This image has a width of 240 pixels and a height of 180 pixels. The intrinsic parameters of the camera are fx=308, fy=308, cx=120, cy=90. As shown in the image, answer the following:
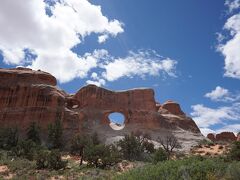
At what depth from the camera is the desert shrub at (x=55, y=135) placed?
43969 mm

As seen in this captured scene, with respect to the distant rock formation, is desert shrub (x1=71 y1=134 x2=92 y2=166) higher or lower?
lower

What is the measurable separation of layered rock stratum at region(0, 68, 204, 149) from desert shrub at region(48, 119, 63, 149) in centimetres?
309

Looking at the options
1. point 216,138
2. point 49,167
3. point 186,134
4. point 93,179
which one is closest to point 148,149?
point 186,134

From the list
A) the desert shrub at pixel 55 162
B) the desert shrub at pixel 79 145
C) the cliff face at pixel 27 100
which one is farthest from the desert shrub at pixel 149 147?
the desert shrub at pixel 55 162

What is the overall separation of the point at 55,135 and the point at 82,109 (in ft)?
Answer: 29.9

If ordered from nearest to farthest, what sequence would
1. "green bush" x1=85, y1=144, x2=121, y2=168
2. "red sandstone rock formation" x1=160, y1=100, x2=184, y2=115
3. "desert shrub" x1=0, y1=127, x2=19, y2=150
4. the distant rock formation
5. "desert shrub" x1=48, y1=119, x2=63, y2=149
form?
"green bush" x1=85, y1=144, x2=121, y2=168 < "desert shrub" x1=0, y1=127, x2=19, y2=150 < "desert shrub" x1=48, y1=119, x2=63, y2=149 < "red sandstone rock formation" x1=160, y1=100, x2=184, y2=115 < the distant rock formation

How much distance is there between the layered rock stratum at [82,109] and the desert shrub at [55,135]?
3.09 metres

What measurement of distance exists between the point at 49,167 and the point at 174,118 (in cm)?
3202

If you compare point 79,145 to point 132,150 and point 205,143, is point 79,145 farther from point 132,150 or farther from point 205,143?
point 205,143

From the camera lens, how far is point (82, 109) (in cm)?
5228

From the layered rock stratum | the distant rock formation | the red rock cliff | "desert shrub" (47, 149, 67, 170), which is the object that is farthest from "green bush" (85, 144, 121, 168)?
the distant rock formation

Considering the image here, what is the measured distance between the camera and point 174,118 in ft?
182

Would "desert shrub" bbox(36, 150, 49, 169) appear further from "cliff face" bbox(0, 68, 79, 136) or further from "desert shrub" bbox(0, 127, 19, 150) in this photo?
"cliff face" bbox(0, 68, 79, 136)

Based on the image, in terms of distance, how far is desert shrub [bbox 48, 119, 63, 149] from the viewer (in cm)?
4397
